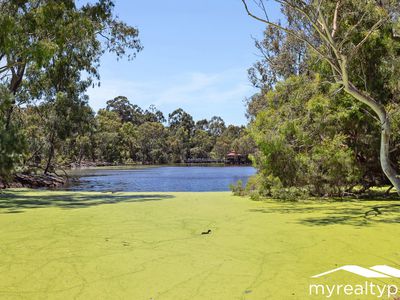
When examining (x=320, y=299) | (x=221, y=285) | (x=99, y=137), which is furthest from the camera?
(x=99, y=137)

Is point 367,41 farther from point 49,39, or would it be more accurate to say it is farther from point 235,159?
point 235,159

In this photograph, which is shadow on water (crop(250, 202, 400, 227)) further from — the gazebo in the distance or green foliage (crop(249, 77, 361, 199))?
the gazebo in the distance

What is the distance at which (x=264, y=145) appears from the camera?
12.0 m

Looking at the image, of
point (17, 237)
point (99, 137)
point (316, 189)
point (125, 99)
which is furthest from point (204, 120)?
point (17, 237)

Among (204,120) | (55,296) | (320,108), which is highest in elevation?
(204,120)

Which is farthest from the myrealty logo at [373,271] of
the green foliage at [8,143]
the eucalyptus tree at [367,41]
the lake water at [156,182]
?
the lake water at [156,182]

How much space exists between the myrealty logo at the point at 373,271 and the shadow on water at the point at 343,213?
2835 mm

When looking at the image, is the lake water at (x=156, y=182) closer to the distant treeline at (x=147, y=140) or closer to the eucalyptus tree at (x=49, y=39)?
the eucalyptus tree at (x=49, y=39)

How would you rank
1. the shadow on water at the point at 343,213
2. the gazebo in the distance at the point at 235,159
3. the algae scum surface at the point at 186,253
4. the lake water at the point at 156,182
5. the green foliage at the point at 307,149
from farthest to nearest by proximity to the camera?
the gazebo in the distance at the point at 235,159 < the lake water at the point at 156,182 < the green foliage at the point at 307,149 < the shadow on water at the point at 343,213 < the algae scum surface at the point at 186,253

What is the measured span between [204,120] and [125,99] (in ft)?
71.4

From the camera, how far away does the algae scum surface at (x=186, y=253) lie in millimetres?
3695

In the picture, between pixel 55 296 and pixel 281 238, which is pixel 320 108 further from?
pixel 55 296

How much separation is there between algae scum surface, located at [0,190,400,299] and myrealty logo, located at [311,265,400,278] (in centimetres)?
11

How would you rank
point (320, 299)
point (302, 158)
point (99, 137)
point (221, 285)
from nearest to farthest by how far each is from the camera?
point (320, 299) → point (221, 285) → point (302, 158) → point (99, 137)
